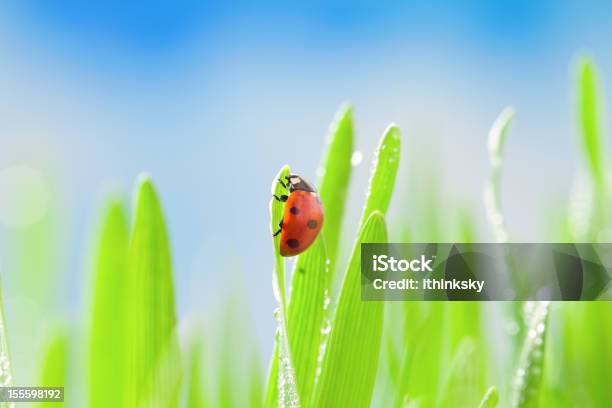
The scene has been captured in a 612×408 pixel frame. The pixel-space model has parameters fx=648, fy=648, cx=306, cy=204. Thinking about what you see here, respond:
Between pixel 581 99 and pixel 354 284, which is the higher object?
pixel 581 99

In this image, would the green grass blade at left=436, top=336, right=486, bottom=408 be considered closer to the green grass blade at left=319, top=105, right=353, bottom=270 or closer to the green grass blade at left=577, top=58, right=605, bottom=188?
the green grass blade at left=319, top=105, right=353, bottom=270

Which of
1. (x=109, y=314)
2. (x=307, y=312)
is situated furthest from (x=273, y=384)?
(x=109, y=314)

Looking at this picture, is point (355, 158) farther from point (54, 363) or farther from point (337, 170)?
point (54, 363)

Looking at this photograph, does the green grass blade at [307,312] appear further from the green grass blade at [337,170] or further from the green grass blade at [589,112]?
the green grass blade at [589,112]

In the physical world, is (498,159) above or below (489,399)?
above

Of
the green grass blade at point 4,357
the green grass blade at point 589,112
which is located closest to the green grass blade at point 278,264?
the green grass blade at point 4,357

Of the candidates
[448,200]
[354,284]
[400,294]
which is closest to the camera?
[354,284]

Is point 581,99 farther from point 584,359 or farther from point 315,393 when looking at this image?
point 315,393

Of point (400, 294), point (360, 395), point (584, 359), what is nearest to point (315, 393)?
point (360, 395)
